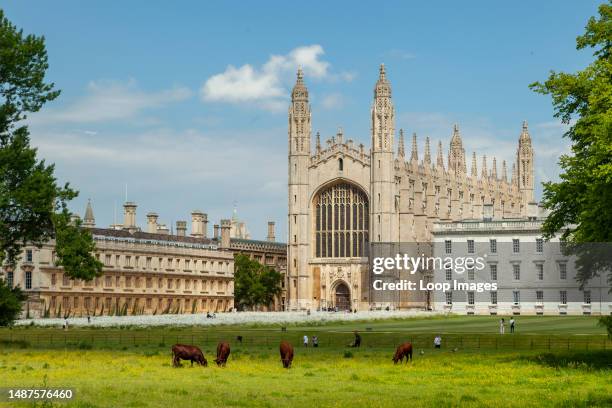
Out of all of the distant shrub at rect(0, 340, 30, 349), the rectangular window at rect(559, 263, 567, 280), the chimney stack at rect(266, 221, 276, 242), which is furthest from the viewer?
the chimney stack at rect(266, 221, 276, 242)

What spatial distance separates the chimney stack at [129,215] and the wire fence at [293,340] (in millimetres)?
57883

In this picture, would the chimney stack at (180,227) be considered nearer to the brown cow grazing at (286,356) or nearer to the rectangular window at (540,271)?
the rectangular window at (540,271)

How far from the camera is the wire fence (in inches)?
1949

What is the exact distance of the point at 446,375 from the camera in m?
→ 34.2

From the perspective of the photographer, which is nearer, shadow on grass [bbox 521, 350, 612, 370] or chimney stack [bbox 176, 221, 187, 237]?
shadow on grass [bbox 521, 350, 612, 370]

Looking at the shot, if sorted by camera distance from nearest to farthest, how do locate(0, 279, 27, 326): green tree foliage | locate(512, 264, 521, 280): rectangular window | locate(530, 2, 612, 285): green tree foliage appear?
1. locate(530, 2, 612, 285): green tree foliage
2. locate(0, 279, 27, 326): green tree foliage
3. locate(512, 264, 521, 280): rectangular window

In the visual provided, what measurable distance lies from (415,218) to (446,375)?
3551 inches

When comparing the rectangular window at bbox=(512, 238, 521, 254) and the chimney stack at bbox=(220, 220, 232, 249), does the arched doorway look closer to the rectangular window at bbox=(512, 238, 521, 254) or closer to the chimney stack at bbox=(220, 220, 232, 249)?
the chimney stack at bbox=(220, 220, 232, 249)

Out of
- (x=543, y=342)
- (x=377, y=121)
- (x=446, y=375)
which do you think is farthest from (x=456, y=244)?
(x=446, y=375)

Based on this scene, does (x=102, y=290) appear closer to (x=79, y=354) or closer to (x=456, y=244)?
(x=456, y=244)

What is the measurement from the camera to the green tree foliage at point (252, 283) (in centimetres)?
12731

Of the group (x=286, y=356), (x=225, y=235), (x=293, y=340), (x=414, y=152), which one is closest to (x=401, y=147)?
(x=414, y=152)

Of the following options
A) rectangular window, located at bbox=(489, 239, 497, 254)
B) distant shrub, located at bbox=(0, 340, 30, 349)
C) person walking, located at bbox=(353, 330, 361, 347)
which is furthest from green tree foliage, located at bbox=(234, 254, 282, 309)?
distant shrub, located at bbox=(0, 340, 30, 349)

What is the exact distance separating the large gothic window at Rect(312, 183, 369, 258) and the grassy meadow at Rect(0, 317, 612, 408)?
72.7m
